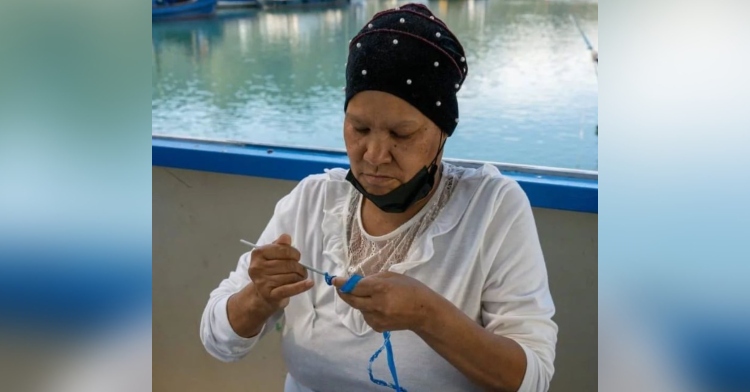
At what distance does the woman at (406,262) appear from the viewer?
108 cm

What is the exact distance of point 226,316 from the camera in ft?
4.05

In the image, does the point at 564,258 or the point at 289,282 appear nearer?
the point at 289,282

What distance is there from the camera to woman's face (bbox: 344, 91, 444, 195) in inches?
44.5

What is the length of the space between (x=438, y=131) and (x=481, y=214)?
0.16 m

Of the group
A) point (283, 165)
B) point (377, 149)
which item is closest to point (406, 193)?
point (377, 149)

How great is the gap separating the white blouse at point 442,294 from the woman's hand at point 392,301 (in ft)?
0.46

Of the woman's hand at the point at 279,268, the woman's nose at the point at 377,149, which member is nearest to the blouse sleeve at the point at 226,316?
the woman's hand at the point at 279,268

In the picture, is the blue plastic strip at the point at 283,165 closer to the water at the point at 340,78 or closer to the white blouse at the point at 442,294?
the water at the point at 340,78

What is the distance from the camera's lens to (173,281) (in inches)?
79.9

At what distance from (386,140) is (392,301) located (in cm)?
27

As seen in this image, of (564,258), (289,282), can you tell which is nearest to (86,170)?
(289,282)

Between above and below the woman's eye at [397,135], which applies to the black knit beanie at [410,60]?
above

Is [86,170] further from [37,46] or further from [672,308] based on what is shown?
[672,308]

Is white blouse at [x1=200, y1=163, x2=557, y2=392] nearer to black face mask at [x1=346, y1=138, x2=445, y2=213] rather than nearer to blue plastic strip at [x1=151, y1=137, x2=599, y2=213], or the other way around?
black face mask at [x1=346, y1=138, x2=445, y2=213]
